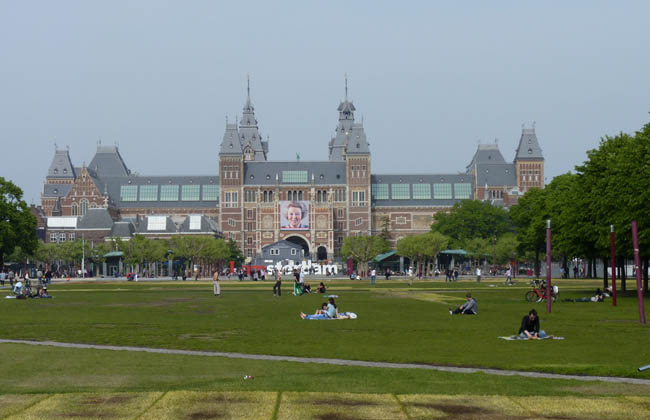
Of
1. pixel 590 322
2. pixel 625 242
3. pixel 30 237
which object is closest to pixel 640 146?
pixel 625 242

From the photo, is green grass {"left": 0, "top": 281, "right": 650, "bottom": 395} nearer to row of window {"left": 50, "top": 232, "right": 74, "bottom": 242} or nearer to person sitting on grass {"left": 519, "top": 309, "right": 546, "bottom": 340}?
person sitting on grass {"left": 519, "top": 309, "right": 546, "bottom": 340}

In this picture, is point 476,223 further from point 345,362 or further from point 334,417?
point 334,417

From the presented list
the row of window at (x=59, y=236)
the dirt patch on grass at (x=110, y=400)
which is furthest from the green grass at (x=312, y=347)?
the row of window at (x=59, y=236)

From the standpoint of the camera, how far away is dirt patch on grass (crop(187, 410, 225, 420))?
1480 centimetres

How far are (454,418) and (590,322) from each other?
22339 mm

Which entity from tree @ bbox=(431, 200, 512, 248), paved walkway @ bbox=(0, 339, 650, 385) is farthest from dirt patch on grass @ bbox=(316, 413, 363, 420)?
tree @ bbox=(431, 200, 512, 248)

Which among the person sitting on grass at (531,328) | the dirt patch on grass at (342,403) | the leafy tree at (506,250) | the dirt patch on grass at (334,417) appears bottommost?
the dirt patch on grass at (334,417)

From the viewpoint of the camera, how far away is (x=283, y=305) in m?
49.9

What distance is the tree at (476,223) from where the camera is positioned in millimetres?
170375

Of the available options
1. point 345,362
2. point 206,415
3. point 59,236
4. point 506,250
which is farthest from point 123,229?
point 206,415

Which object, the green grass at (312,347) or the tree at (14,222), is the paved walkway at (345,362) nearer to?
the green grass at (312,347)

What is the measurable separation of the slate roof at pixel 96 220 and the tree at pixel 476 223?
212ft

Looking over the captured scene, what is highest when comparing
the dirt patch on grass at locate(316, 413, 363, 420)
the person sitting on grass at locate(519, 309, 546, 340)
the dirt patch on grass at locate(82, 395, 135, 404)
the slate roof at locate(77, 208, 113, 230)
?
the slate roof at locate(77, 208, 113, 230)

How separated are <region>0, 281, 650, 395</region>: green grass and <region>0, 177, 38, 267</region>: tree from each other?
4624cm
